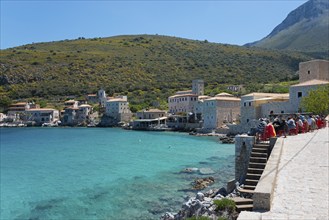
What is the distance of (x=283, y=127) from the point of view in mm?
16969

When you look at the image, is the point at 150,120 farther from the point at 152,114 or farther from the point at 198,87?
the point at 198,87

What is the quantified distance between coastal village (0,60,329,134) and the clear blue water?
11.7 metres

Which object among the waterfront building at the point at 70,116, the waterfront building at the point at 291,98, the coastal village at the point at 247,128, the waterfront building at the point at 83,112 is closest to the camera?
the coastal village at the point at 247,128

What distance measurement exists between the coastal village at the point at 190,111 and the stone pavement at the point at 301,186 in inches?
711

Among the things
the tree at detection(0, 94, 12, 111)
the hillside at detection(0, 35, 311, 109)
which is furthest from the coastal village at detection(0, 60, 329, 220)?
the hillside at detection(0, 35, 311, 109)

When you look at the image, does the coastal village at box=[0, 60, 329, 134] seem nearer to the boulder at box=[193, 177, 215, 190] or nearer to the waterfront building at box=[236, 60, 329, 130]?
the waterfront building at box=[236, 60, 329, 130]

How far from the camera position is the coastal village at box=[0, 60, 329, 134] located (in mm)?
43031

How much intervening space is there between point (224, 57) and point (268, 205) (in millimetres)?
124125

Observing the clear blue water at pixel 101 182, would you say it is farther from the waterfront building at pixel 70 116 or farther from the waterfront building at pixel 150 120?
the waterfront building at pixel 70 116

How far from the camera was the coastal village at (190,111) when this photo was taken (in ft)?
141

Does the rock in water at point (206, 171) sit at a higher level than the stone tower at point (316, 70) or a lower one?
lower

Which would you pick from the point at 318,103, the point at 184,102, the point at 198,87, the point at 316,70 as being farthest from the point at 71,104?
the point at 318,103

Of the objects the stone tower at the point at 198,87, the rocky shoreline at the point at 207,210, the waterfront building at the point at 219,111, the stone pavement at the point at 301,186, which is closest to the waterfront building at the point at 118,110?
the stone tower at the point at 198,87

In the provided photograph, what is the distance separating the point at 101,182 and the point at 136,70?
9476cm
